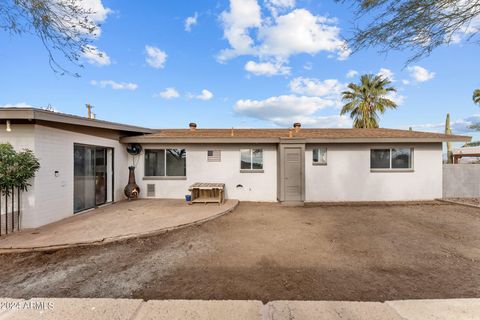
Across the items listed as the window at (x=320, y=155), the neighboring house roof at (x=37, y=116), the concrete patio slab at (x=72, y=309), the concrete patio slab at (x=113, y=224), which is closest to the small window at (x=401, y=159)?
the window at (x=320, y=155)

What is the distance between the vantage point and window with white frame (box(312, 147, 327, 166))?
8984 mm

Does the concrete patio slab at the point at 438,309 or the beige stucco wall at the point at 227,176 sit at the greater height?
the beige stucco wall at the point at 227,176

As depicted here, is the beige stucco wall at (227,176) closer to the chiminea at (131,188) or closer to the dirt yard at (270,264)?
the chiminea at (131,188)

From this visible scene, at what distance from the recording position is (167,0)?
29.8 ft

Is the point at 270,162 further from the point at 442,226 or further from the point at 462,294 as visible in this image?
the point at 462,294

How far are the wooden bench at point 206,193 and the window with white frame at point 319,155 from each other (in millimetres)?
4108

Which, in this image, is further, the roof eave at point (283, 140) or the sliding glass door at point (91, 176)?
the roof eave at point (283, 140)

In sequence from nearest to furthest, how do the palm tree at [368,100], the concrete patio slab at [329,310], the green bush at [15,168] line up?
the concrete patio slab at [329,310] → the green bush at [15,168] → the palm tree at [368,100]

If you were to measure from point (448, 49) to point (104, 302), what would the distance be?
6.59m

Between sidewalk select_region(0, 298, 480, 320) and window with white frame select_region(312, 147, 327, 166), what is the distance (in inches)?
263

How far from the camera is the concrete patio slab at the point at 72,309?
225 centimetres

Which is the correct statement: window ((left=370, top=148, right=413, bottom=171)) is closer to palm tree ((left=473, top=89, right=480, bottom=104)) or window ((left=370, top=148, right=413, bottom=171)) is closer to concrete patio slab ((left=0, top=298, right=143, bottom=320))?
concrete patio slab ((left=0, top=298, right=143, bottom=320))

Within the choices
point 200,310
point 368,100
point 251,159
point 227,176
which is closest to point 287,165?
point 251,159

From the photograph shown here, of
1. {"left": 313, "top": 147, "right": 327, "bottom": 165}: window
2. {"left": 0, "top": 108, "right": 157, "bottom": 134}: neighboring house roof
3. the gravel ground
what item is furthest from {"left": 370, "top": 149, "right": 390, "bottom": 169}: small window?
{"left": 0, "top": 108, "right": 157, "bottom": 134}: neighboring house roof
